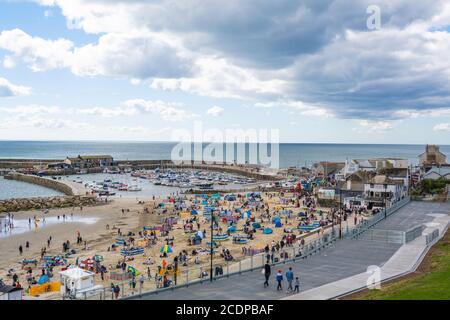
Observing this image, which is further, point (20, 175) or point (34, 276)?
point (20, 175)

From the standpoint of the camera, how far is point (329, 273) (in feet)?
65.6

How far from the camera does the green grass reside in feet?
48.8

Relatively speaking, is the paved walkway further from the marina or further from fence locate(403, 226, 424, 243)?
the marina

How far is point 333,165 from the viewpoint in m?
96.1

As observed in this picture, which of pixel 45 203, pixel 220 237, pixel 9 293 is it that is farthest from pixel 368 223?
pixel 45 203

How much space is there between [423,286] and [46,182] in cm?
8949

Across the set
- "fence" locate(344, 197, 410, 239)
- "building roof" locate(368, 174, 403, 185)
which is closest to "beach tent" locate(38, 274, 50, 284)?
"fence" locate(344, 197, 410, 239)

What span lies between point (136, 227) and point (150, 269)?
17272 mm

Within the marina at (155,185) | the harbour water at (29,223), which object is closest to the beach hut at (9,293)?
the harbour water at (29,223)

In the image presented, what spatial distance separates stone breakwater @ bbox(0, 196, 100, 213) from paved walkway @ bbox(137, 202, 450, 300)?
45.2m
